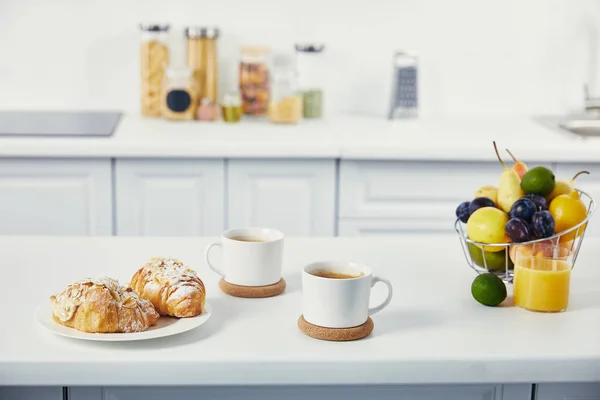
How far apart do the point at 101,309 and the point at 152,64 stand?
2.10 meters

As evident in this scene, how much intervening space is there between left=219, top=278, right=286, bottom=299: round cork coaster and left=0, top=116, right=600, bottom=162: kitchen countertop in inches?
53.0

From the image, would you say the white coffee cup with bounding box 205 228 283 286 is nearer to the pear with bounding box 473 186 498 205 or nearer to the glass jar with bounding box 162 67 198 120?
the pear with bounding box 473 186 498 205

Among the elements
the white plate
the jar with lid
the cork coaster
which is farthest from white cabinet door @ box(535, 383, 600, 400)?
the jar with lid

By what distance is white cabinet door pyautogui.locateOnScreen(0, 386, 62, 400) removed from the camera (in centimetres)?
123

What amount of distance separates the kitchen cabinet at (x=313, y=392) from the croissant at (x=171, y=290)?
0.11m

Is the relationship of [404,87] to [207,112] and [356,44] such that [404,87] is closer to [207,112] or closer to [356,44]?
[356,44]

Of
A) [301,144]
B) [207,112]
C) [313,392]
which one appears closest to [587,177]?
[301,144]

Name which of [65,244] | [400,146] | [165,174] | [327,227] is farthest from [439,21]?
[65,244]

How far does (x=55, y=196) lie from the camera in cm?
279

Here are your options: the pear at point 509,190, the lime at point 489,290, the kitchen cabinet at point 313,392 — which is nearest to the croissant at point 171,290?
the kitchen cabinet at point 313,392

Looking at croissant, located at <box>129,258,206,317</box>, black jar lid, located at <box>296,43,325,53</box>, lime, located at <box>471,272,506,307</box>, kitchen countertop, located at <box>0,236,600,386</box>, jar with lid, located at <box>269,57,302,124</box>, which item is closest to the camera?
kitchen countertop, located at <box>0,236,600,386</box>

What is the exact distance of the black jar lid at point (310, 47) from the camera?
10.6 ft

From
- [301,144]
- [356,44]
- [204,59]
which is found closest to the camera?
[301,144]

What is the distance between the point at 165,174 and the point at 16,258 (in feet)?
3.89
